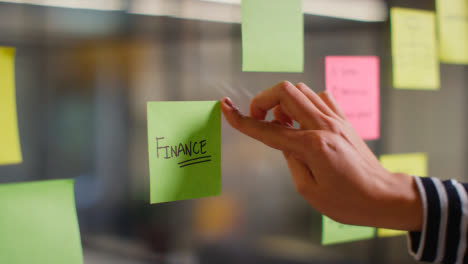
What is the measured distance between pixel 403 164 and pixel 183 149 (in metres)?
0.46

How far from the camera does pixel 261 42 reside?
1.68 ft

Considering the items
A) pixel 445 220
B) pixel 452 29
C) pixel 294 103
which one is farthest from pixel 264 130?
pixel 452 29

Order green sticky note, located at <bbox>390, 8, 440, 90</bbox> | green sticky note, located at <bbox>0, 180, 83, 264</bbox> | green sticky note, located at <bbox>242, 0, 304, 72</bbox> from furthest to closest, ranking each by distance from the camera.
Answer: green sticky note, located at <bbox>390, 8, 440, 90</bbox>
green sticky note, located at <bbox>242, 0, 304, 72</bbox>
green sticky note, located at <bbox>0, 180, 83, 264</bbox>

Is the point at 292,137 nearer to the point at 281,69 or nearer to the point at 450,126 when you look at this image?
the point at 281,69

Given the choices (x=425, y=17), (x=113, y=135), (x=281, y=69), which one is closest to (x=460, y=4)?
(x=425, y=17)

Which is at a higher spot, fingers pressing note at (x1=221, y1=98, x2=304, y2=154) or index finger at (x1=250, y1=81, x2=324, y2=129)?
index finger at (x1=250, y1=81, x2=324, y2=129)

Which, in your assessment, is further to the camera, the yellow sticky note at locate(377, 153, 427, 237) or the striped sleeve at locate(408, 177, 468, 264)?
the yellow sticky note at locate(377, 153, 427, 237)

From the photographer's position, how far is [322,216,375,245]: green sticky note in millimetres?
605

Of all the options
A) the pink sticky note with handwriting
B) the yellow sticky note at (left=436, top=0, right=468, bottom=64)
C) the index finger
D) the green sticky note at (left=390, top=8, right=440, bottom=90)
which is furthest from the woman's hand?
the yellow sticky note at (left=436, top=0, right=468, bottom=64)

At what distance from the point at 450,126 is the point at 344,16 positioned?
1.15 feet

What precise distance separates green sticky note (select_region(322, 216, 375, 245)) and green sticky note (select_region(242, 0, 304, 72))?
295 millimetres

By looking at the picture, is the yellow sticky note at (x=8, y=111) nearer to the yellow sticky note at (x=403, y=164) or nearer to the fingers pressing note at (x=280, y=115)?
the fingers pressing note at (x=280, y=115)

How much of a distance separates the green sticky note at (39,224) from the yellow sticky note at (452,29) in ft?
2.45

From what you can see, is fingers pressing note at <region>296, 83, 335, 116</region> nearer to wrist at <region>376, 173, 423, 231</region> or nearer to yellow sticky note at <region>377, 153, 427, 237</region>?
wrist at <region>376, 173, 423, 231</region>
